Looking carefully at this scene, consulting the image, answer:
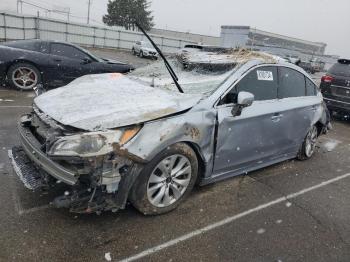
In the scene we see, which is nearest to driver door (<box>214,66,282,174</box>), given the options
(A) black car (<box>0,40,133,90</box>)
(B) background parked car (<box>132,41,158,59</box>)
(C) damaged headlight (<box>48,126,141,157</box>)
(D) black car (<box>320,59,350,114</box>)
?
(C) damaged headlight (<box>48,126,141,157</box>)

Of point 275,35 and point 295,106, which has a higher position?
point 275,35

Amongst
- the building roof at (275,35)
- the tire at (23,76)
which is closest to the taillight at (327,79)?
the tire at (23,76)

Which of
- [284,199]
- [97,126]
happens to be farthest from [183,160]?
[284,199]

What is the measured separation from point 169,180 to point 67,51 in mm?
7298

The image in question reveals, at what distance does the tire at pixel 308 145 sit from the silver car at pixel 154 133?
667mm

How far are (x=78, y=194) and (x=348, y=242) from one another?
2.71 m

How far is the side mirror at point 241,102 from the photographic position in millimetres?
3900

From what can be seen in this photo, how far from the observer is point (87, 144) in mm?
3002

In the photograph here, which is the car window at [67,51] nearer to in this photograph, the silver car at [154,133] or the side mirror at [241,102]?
the silver car at [154,133]

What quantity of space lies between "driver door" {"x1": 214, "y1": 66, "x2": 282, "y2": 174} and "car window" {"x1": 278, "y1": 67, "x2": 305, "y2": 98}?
0.50ft

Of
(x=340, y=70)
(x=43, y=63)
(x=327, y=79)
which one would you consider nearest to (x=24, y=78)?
(x=43, y=63)

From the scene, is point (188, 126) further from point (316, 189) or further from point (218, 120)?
point (316, 189)

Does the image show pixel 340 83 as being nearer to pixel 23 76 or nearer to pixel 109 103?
pixel 109 103

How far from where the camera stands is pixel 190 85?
4234 mm
